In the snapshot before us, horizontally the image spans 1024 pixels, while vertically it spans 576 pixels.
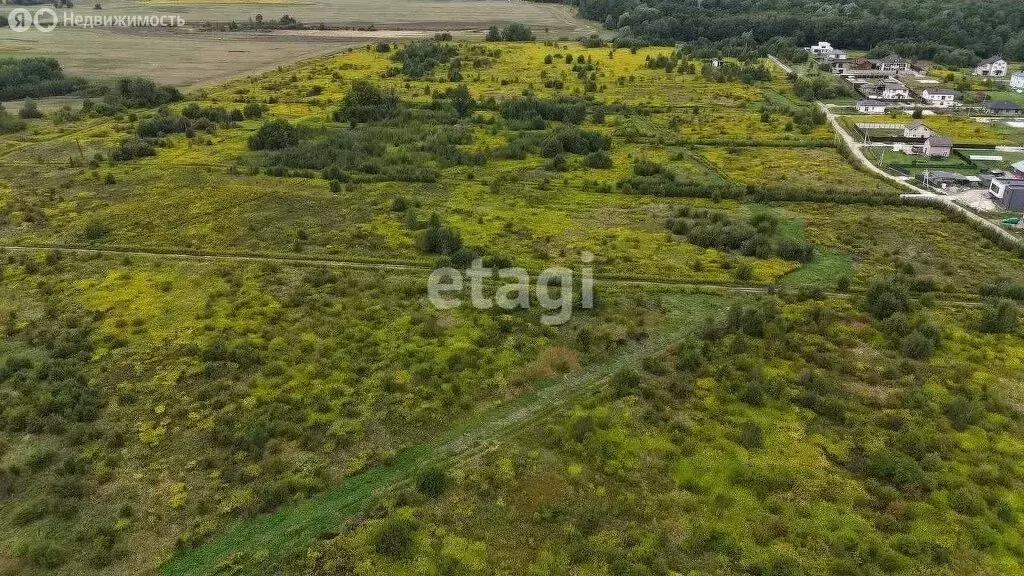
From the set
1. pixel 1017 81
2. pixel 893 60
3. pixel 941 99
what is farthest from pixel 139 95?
pixel 1017 81

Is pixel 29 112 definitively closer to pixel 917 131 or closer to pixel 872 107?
pixel 917 131

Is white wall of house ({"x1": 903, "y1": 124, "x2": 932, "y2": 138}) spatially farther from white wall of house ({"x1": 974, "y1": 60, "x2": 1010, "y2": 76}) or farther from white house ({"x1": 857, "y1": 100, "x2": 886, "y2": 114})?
white wall of house ({"x1": 974, "y1": 60, "x2": 1010, "y2": 76})

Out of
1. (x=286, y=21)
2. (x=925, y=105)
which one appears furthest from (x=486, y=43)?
(x=925, y=105)

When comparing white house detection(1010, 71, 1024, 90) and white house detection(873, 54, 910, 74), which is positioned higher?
white house detection(873, 54, 910, 74)

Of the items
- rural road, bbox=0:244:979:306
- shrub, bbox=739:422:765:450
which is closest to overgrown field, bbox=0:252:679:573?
rural road, bbox=0:244:979:306

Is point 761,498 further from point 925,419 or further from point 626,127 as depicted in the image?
point 626,127

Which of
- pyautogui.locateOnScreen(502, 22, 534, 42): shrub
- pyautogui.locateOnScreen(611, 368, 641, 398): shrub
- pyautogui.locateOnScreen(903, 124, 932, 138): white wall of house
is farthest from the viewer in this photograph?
pyautogui.locateOnScreen(502, 22, 534, 42): shrub

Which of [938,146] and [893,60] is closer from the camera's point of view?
[938,146]

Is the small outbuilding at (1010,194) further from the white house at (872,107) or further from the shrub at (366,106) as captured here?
the shrub at (366,106)
